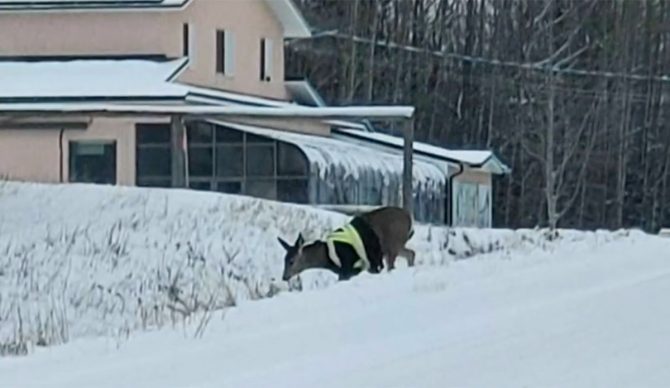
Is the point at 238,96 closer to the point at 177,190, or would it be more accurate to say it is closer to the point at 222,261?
the point at 177,190

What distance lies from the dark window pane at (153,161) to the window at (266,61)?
768cm

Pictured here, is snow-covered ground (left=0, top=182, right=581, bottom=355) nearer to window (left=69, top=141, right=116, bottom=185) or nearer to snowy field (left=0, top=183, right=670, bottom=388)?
snowy field (left=0, top=183, right=670, bottom=388)

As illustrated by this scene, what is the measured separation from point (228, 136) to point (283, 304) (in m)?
23.3

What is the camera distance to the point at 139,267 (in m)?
18.6

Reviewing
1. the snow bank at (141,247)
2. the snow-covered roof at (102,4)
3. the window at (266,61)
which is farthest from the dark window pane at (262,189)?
the snow bank at (141,247)

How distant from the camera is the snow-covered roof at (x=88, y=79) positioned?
1345 inches

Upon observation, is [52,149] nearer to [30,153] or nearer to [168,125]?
[30,153]

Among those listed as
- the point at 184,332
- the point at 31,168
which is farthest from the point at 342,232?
the point at 31,168

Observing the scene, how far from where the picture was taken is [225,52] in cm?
4003

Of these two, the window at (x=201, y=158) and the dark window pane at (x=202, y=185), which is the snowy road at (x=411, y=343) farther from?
the window at (x=201, y=158)

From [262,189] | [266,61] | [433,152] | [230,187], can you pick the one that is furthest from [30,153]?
[433,152]

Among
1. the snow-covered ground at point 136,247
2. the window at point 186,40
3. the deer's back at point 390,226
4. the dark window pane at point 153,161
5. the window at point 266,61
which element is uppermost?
the deer's back at point 390,226

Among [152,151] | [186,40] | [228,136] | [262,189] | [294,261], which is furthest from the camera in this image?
[186,40]

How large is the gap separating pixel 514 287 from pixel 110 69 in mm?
24010
